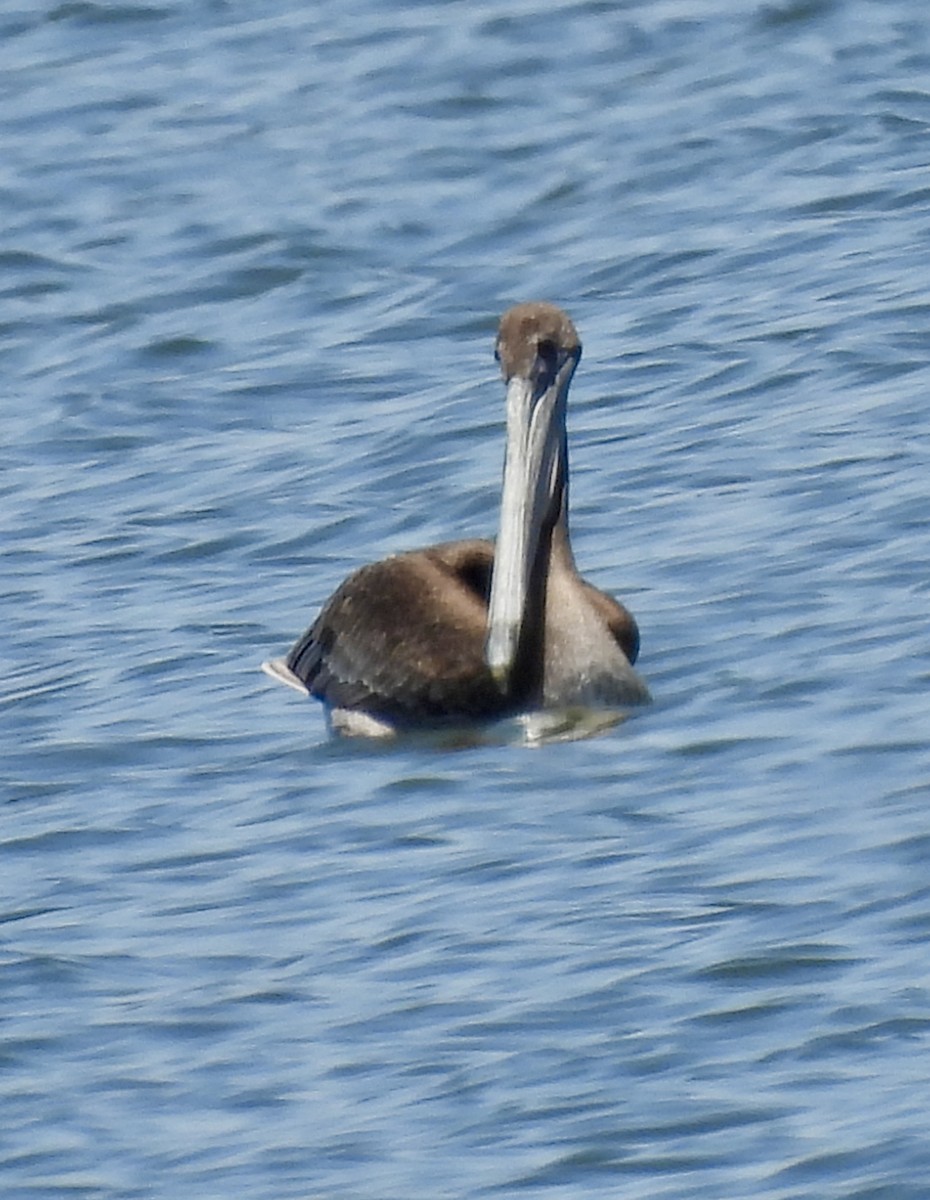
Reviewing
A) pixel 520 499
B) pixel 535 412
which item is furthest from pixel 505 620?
pixel 535 412

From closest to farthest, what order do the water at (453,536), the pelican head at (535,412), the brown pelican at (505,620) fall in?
1. the water at (453,536)
2. the brown pelican at (505,620)
3. the pelican head at (535,412)

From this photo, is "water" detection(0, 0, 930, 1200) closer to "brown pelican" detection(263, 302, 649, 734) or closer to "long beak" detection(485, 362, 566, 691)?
"brown pelican" detection(263, 302, 649, 734)

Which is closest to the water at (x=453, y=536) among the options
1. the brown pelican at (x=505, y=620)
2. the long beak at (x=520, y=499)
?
the brown pelican at (x=505, y=620)

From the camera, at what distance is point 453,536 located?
917cm

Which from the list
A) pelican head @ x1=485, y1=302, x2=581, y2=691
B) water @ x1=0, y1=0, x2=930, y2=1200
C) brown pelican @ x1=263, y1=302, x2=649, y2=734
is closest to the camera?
water @ x1=0, y1=0, x2=930, y2=1200

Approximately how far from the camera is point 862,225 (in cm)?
1155

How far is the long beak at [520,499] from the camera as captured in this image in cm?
772

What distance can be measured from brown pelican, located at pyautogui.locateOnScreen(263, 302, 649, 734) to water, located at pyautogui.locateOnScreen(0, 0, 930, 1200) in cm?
15

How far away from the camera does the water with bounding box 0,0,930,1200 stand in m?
5.22

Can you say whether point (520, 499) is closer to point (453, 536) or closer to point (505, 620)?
point (505, 620)

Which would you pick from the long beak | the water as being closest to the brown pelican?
the long beak

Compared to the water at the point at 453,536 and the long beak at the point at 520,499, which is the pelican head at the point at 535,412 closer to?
the long beak at the point at 520,499

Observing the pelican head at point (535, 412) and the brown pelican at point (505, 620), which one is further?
the pelican head at point (535, 412)

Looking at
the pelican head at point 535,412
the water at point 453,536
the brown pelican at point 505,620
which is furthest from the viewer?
the pelican head at point 535,412
